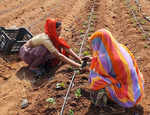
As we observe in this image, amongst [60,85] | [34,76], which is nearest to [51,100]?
[60,85]

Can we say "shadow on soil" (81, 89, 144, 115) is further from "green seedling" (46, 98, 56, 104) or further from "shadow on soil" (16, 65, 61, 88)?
"shadow on soil" (16, 65, 61, 88)

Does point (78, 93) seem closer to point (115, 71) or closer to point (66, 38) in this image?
point (115, 71)

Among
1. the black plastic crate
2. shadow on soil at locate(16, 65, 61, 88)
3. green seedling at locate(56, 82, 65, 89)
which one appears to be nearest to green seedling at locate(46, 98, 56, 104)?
green seedling at locate(56, 82, 65, 89)

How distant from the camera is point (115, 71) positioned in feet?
9.89

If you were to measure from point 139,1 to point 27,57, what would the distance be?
7.39 m

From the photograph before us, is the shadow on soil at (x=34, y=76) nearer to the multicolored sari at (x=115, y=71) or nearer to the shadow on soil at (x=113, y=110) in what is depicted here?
the shadow on soil at (x=113, y=110)

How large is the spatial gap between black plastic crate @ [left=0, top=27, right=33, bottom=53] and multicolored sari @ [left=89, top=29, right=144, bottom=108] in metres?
2.80

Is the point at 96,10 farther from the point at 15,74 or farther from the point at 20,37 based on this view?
the point at 15,74

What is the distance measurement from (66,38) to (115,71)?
387 centimetres

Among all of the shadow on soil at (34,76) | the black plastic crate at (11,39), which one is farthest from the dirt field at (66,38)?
the black plastic crate at (11,39)

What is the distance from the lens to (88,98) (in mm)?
3953

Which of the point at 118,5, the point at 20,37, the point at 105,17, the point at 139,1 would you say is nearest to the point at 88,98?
the point at 20,37

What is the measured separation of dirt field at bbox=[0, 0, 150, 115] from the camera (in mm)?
3910

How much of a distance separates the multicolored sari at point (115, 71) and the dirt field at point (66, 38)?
582 millimetres
